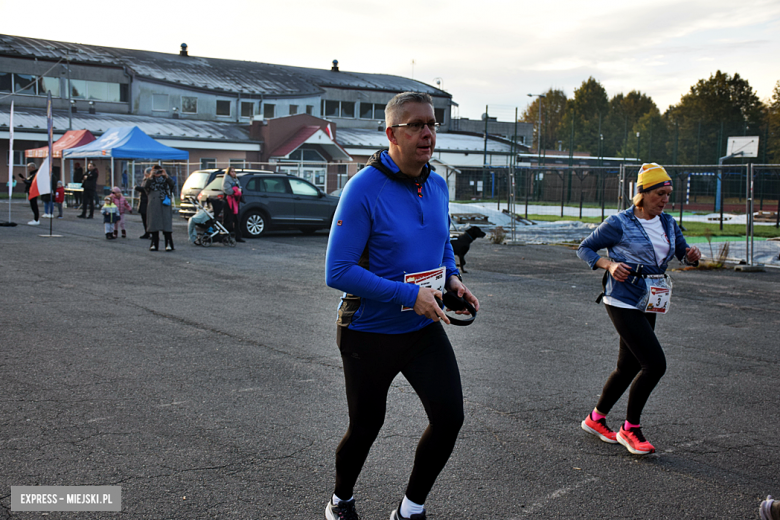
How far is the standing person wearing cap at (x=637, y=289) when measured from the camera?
4250 mm

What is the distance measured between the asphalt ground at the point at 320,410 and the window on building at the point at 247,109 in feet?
146

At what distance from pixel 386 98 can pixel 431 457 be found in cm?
5836

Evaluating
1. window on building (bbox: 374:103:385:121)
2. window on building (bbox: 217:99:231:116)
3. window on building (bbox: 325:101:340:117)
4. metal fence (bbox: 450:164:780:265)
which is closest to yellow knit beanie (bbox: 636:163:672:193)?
metal fence (bbox: 450:164:780:265)

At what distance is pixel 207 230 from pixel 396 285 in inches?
568

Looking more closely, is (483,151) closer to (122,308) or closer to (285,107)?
(285,107)

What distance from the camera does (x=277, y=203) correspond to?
19.3 metres

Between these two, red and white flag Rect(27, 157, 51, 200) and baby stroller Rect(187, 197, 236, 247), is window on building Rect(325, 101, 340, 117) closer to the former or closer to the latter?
red and white flag Rect(27, 157, 51, 200)

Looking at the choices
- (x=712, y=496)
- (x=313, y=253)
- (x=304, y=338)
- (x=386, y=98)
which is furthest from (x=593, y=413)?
(x=386, y=98)

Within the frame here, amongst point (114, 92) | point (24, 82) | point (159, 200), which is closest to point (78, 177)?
Result: point (159, 200)

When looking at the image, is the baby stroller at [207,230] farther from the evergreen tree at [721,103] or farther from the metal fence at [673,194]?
the evergreen tree at [721,103]

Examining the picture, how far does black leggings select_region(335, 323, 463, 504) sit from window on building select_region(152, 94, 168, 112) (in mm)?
49683

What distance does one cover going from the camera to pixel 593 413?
450 centimetres

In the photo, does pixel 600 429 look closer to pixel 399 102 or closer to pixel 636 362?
pixel 636 362

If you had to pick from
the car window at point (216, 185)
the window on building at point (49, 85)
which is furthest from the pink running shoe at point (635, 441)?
the window on building at point (49, 85)
